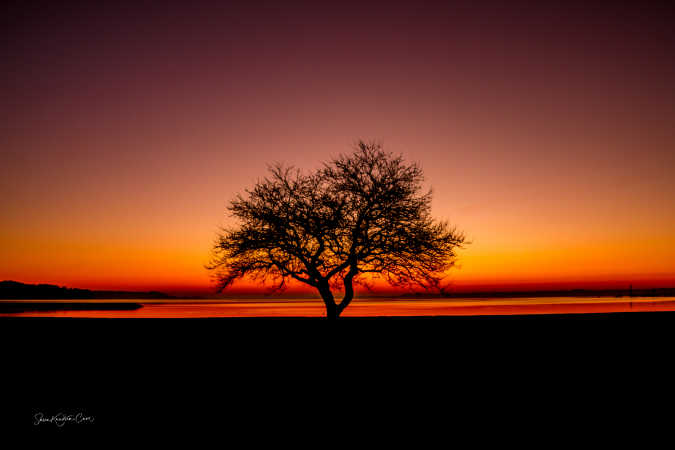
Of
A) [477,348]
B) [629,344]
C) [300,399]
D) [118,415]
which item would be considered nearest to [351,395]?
[300,399]

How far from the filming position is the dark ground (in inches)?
241

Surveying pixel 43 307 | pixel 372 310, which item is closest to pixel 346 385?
pixel 372 310

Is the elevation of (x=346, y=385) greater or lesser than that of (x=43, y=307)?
lesser

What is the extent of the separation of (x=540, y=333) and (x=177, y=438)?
1371 centimetres

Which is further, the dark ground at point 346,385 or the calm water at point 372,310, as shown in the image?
the calm water at point 372,310

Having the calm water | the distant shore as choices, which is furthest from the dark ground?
the distant shore

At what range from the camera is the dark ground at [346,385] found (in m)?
6.12

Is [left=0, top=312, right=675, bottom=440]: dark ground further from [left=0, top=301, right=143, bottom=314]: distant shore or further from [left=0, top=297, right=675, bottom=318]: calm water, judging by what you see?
[left=0, top=301, right=143, bottom=314]: distant shore

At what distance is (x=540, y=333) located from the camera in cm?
1581

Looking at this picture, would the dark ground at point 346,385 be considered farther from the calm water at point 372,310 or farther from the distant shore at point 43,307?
the distant shore at point 43,307

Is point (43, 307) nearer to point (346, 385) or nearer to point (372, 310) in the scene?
point (372, 310)

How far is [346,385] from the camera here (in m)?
8.48

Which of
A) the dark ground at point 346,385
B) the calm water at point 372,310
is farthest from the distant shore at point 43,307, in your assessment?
the dark ground at point 346,385

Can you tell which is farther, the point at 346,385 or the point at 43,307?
the point at 43,307
